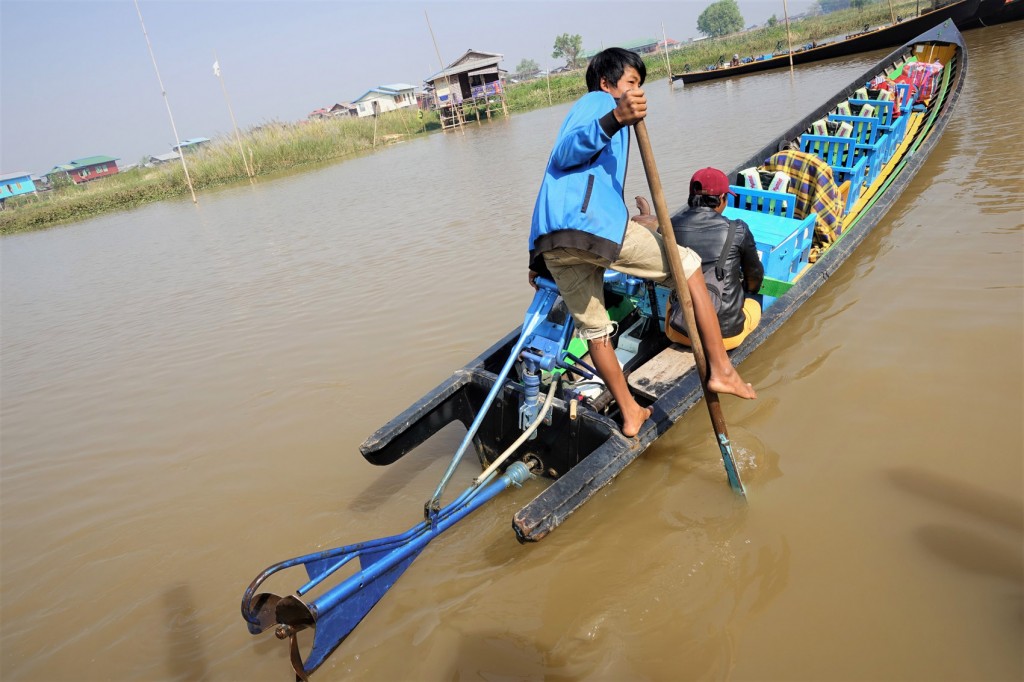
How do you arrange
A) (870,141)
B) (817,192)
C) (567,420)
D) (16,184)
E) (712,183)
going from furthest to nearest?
(16,184), (870,141), (817,192), (712,183), (567,420)

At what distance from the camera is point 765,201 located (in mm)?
4461

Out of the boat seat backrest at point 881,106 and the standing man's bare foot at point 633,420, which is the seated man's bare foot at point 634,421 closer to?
the standing man's bare foot at point 633,420

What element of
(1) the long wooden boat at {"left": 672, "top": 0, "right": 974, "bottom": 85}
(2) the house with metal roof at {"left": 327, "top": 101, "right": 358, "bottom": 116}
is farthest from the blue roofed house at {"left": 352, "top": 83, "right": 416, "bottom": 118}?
(1) the long wooden boat at {"left": 672, "top": 0, "right": 974, "bottom": 85}

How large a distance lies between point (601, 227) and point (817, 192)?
2939 millimetres

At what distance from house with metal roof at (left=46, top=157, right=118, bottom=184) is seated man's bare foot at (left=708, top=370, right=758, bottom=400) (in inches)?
2865

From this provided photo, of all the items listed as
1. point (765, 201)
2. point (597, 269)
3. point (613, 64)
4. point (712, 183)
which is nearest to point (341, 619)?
point (597, 269)

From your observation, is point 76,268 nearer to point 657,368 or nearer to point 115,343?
point 115,343

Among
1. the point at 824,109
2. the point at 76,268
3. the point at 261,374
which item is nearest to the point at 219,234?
the point at 76,268

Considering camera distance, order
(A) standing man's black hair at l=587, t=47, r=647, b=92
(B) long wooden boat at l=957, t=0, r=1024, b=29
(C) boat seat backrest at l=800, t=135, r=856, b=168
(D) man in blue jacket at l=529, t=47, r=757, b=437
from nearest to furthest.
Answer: (D) man in blue jacket at l=529, t=47, r=757, b=437
(A) standing man's black hair at l=587, t=47, r=647, b=92
(C) boat seat backrest at l=800, t=135, r=856, b=168
(B) long wooden boat at l=957, t=0, r=1024, b=29

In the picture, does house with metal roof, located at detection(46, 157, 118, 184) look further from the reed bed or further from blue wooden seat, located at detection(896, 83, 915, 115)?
blue wooden seat, located at detection(896, 83, 915, 115)

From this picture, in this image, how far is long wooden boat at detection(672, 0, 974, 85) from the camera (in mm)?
18547

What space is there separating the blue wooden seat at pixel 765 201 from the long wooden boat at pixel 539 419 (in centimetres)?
1

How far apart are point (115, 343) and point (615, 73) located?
658 cm

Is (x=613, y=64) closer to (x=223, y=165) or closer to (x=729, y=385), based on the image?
(x=729, y=385)
